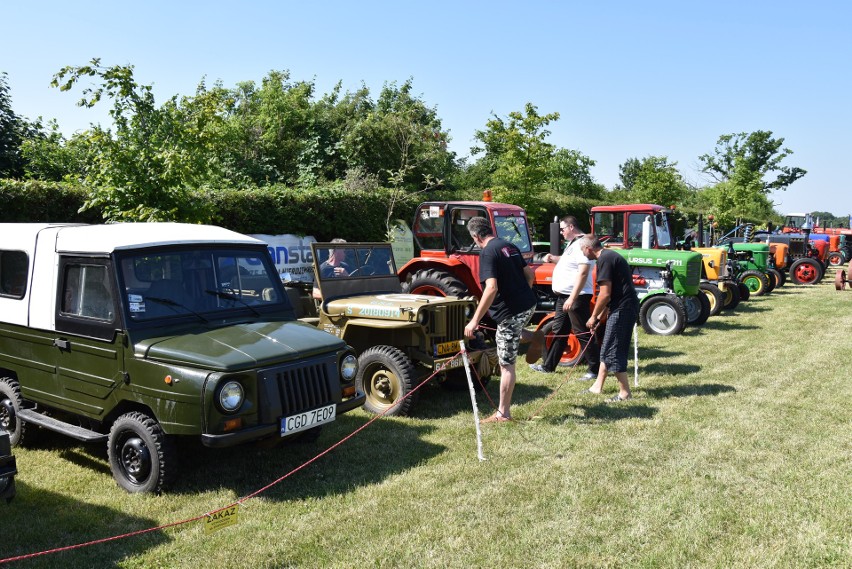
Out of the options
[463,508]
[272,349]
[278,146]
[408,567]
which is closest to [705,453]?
[463,508]

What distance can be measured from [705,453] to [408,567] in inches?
111

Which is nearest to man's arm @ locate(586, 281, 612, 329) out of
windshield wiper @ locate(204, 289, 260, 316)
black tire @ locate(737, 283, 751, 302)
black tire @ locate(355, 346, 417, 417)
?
black tire @ locate(355, 346, 417, 417)

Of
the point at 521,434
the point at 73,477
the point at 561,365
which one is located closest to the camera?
the point at 73,477

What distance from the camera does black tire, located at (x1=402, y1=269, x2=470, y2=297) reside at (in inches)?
369

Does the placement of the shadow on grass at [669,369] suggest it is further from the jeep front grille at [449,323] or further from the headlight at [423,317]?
the headlight at [423,317]

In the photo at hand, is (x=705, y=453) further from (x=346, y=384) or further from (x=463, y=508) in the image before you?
(x=346, y=384)

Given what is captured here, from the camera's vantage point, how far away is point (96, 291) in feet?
16.4

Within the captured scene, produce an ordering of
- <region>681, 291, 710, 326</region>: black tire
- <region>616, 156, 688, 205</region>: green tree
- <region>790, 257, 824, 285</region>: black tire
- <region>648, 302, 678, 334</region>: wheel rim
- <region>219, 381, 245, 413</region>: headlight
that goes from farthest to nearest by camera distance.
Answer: <region>616, 156, 688, 205</region>: green tree → <region>790, 257, 824, 285</region>: black tire → <region>681, 291, 710, 326</region>: black tire → <region>648, 302, 678, 334</region>: wheel rim → <region>219, 381, 245, 413</region>: headlight

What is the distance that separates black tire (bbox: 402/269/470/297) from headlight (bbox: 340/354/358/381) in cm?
410

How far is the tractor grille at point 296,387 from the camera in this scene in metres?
4.56

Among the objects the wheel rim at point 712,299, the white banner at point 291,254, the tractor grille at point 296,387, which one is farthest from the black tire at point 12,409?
the wheel rim at point 712,299

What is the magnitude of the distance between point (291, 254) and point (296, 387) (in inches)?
306

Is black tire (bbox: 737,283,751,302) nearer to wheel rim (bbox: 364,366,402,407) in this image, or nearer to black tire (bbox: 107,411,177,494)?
wheel rim (bbox: 364,366,402,407)

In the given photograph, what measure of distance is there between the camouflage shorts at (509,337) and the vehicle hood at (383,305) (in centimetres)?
90
